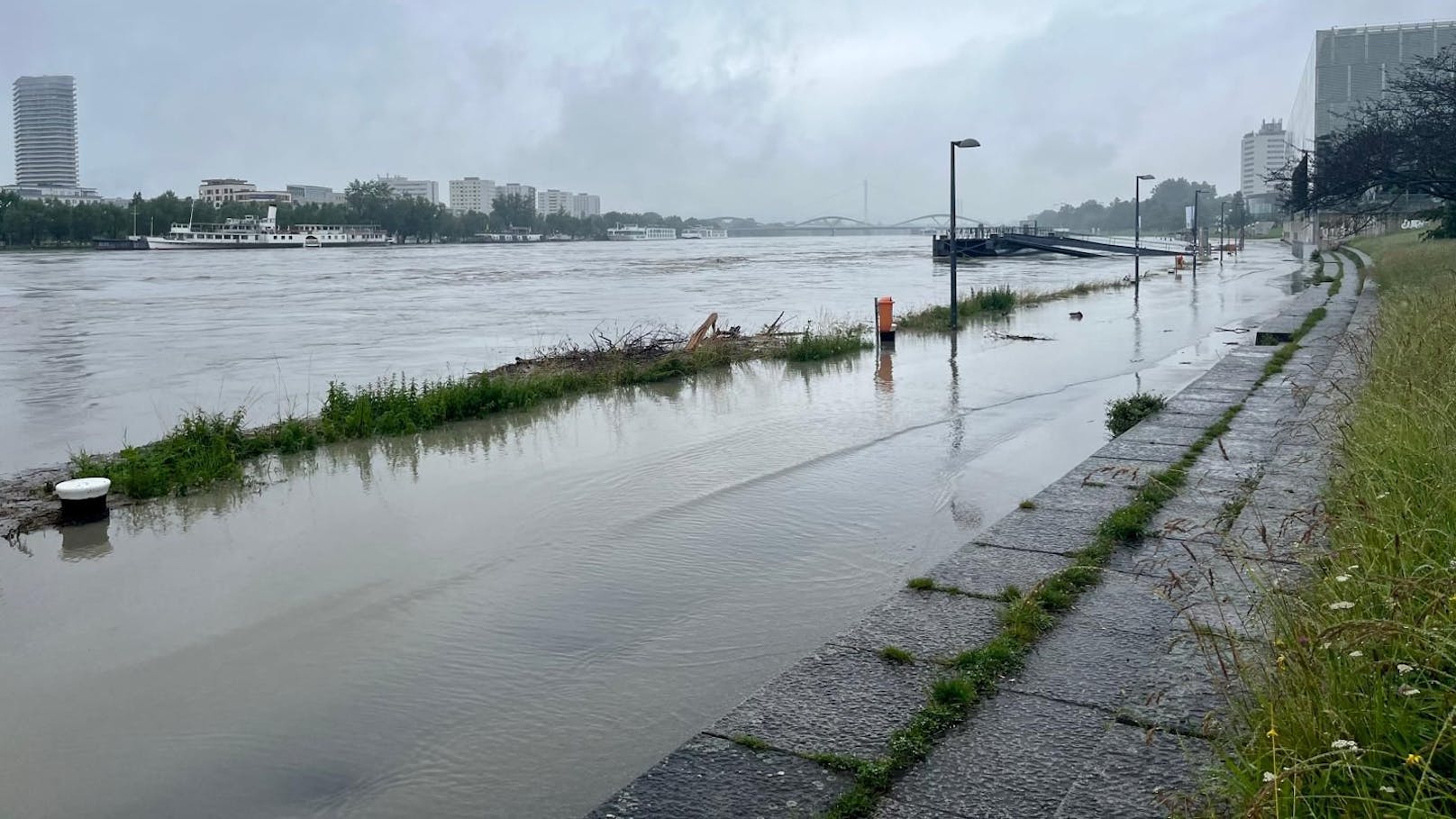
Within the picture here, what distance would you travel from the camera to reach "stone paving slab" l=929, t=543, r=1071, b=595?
19.9 feet

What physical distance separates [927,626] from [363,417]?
364 inches

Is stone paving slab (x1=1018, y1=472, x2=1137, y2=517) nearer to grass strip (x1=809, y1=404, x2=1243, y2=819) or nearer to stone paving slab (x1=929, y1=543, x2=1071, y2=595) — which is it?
grass strip (x1=809, y1=404, x2=1243, y2=819)

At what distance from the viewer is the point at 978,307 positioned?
29.7 m

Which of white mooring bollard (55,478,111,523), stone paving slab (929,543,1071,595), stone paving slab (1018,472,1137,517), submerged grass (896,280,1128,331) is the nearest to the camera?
stone paving slab (929,543,1071,595)

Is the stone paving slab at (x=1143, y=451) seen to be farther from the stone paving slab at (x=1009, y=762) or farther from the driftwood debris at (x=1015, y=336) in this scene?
the driftwood debris at (x=1015, y=336)

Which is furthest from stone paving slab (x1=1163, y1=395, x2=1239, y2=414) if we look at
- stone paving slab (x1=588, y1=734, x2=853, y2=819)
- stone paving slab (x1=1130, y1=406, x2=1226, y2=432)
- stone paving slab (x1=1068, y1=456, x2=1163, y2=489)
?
stone paving slab (x1=588, y1=734, x2=853, y2=819)

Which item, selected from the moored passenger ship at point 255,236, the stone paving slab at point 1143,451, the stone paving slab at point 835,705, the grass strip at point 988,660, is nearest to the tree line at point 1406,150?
the stone paving slab at point 1143,451

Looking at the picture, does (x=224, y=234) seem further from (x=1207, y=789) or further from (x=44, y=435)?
(x=1207, y=789)

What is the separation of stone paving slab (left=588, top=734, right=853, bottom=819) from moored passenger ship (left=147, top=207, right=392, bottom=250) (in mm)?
139452

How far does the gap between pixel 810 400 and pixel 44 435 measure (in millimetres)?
9548

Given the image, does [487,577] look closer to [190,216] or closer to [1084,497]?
[1084,497]

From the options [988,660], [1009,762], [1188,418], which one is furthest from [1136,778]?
[1188,418]

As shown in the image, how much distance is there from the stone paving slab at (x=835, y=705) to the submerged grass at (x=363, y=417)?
760 centimetres

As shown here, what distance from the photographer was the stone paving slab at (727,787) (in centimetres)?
382
